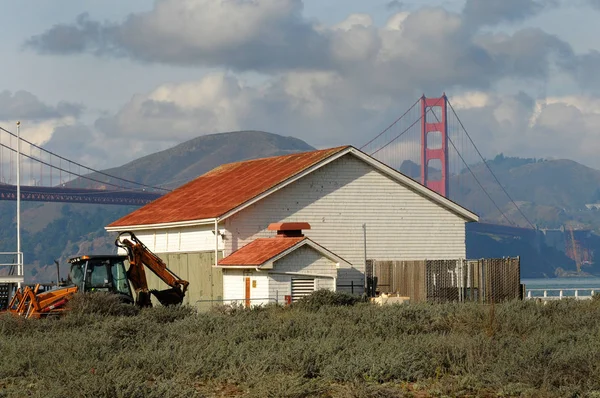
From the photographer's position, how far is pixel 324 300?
32.9m

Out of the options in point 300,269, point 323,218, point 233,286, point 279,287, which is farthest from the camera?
point 323,218

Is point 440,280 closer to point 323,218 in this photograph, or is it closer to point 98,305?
point 323,218

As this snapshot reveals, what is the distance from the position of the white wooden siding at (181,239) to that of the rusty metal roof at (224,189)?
527mm

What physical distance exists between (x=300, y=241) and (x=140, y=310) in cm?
769

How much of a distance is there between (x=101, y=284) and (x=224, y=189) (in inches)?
514

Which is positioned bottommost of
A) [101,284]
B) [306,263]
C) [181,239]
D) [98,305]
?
[98,305]

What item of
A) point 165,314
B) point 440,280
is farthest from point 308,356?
point 440,280

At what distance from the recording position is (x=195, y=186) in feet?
160

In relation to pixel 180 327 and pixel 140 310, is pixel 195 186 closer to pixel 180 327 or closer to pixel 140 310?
pixel 140 310

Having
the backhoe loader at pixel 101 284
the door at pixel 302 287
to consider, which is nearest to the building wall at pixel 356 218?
the door at pixel 302 287

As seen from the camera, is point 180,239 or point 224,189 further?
point 224,189

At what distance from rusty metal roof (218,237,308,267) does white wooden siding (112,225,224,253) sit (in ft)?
4.00

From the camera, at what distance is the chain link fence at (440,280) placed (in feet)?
135

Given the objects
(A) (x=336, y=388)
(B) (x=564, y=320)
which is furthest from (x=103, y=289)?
(A) (x=336, y=388)
